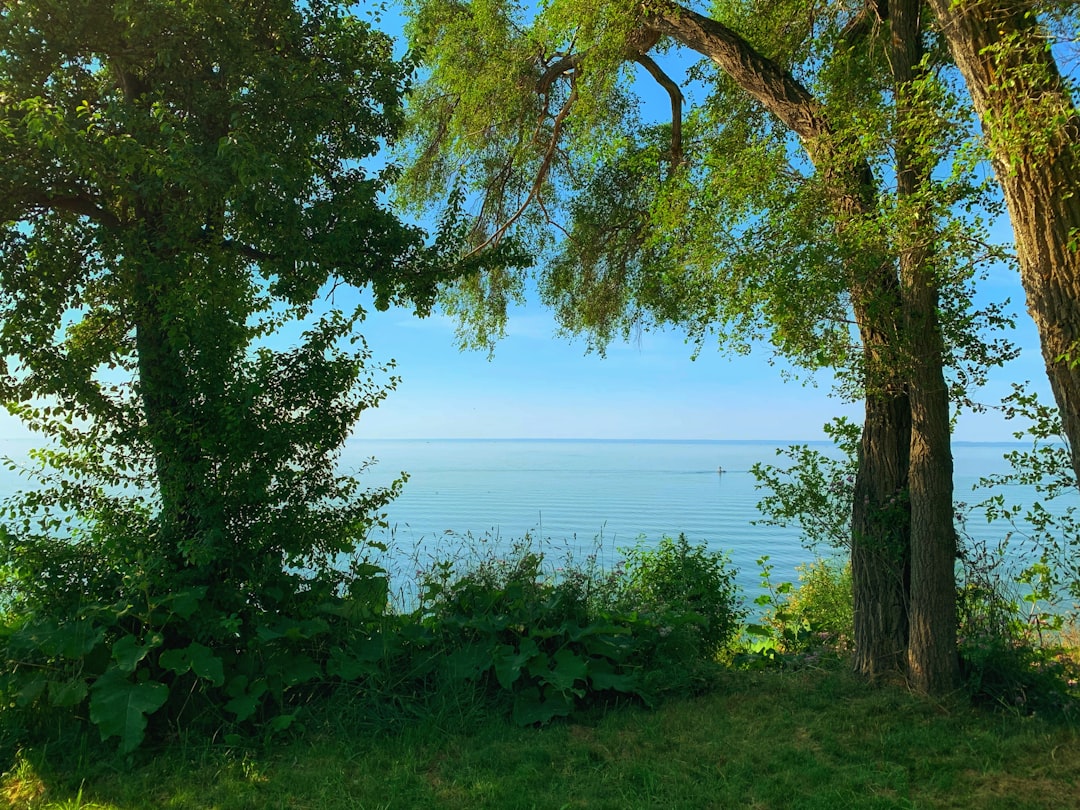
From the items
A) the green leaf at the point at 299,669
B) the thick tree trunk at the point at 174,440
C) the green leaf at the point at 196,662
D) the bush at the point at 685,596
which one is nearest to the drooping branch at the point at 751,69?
the bush at the point at 685,596

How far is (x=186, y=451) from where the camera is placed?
16.8ft

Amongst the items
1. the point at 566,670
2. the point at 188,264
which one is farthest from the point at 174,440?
the point at 566,670

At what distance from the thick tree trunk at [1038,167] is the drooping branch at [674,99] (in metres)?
5.16

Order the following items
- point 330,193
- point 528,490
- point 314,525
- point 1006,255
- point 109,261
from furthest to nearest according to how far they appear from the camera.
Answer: point 528,490 → point 330,193 → point 109,261 → point 314,525 → point 1006,255

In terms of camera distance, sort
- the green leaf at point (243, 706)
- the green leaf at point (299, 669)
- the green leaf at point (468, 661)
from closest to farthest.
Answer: the green leaf at point (243, 706) → the green leaf at point (299, 669) → the green leaf at point (468, 661)

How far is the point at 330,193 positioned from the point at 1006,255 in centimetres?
545

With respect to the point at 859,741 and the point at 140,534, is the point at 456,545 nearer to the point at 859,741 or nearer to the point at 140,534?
the point at 140,534

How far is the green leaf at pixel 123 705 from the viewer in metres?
4.25

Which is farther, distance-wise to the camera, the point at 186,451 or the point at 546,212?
the point at 546,212

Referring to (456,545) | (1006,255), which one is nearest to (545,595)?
(456,545)

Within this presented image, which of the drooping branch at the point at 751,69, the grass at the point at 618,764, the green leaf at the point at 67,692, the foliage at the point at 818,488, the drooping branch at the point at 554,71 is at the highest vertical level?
the drooping branch at the point at 554,71

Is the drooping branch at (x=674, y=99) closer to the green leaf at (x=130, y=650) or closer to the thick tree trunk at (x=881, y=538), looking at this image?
the thick tree trunk at (x=881, y=538)

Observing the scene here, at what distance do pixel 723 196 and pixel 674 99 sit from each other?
469 cm

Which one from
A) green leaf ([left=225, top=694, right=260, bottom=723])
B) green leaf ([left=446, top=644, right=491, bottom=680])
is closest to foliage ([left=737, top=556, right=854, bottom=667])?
green leaf ([left=446, top=644, right=491, bottom=680])
